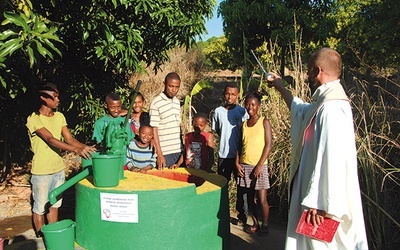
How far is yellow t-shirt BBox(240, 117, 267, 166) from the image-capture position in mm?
4223

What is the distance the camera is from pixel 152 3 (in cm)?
439

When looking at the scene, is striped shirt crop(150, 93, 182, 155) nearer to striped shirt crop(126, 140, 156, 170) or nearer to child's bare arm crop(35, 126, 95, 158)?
striped shirt crop(126, 140, 156, 170)

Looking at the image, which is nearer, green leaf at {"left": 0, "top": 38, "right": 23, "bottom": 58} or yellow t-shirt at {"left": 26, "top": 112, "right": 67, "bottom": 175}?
green leaf at {"left": 0, "top": 38, "right": 23, "bottom": 58}

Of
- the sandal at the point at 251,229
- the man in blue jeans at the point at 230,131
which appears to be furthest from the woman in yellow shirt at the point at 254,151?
the sandal at the point at 251,229

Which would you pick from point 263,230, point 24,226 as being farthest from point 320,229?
point 24,226

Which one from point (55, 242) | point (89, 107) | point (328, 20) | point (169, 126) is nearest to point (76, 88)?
point (89, 107)

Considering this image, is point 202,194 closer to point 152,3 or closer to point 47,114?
point 47,114

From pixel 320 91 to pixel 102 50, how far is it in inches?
103

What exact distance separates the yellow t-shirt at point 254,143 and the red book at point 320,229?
70.3 inches

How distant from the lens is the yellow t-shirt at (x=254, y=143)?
4223mm

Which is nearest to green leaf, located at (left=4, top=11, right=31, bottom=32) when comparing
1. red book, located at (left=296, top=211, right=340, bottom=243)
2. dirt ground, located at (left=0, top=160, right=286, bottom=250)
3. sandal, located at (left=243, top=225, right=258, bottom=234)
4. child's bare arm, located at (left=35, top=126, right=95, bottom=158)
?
child's bare arm, located at (left=35, top=126, right=95, bottom=158)

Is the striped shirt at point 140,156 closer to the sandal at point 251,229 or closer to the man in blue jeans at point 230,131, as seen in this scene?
the man in blue jeans at point 230,131

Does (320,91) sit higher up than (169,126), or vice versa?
(320,91)

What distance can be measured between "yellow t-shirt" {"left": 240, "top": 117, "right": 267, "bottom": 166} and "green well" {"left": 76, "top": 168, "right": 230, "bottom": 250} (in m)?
0.95
